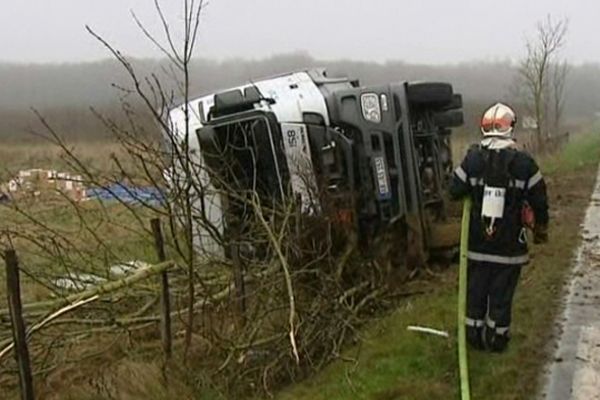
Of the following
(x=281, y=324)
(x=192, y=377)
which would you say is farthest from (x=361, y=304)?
(x=192, y=377)

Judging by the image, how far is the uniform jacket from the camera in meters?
4.90

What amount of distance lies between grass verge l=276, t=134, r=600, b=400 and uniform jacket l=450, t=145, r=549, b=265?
641mm

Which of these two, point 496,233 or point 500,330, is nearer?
point 496,233

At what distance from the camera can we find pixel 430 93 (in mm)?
8648

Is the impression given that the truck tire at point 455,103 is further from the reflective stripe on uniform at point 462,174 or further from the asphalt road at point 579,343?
the reflective stripe on uniform at point 462,174

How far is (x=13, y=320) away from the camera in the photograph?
4.57 meters

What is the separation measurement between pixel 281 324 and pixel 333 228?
1702mm

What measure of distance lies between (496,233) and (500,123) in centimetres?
68

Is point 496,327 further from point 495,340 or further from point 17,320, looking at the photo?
point 17,320

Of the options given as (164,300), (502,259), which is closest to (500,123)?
(502,259)

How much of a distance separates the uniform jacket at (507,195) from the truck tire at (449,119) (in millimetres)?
3968

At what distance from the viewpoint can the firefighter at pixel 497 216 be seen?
193 inches

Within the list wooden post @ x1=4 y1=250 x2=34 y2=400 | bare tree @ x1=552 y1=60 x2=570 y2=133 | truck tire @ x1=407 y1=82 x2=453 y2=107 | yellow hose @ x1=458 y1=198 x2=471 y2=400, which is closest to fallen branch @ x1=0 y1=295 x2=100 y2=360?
wooden post @ x1=4 y1=250 x2=34 y2=400

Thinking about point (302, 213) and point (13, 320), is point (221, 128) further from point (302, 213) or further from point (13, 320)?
point (13, 320)
